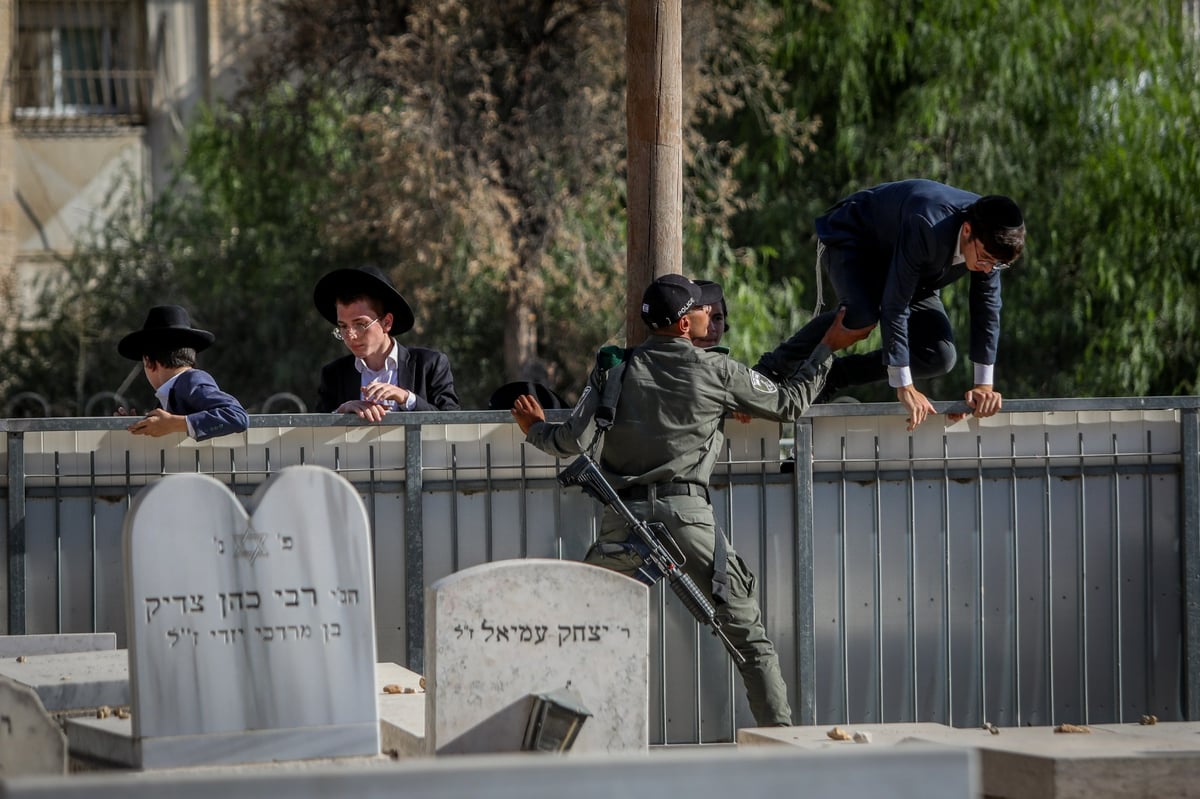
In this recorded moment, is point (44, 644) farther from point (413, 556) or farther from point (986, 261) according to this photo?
point (986, 261)

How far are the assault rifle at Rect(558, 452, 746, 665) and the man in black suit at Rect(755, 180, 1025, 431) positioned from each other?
1.10 m

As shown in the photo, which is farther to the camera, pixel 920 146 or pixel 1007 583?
pixel 920 146

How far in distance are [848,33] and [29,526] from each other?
10.9m

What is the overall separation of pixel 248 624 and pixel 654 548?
6.59 feet

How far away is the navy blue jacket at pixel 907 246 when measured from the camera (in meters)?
7.02

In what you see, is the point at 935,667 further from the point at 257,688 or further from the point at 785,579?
the point at 257,688

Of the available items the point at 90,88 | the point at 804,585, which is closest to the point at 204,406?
the point at 804,585

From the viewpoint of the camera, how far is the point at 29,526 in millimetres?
7543

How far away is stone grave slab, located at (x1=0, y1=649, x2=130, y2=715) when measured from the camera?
5.97 m

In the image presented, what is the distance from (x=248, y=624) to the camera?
5.45 metres

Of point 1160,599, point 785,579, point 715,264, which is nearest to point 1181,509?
point 1160,599

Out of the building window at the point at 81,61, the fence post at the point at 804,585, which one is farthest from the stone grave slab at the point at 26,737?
the building window at the point at 81,61

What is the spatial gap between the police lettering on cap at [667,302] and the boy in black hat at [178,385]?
6.28 ft

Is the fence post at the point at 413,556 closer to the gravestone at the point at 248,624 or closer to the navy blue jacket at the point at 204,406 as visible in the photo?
the navy blue jacket at the point at 204,406
